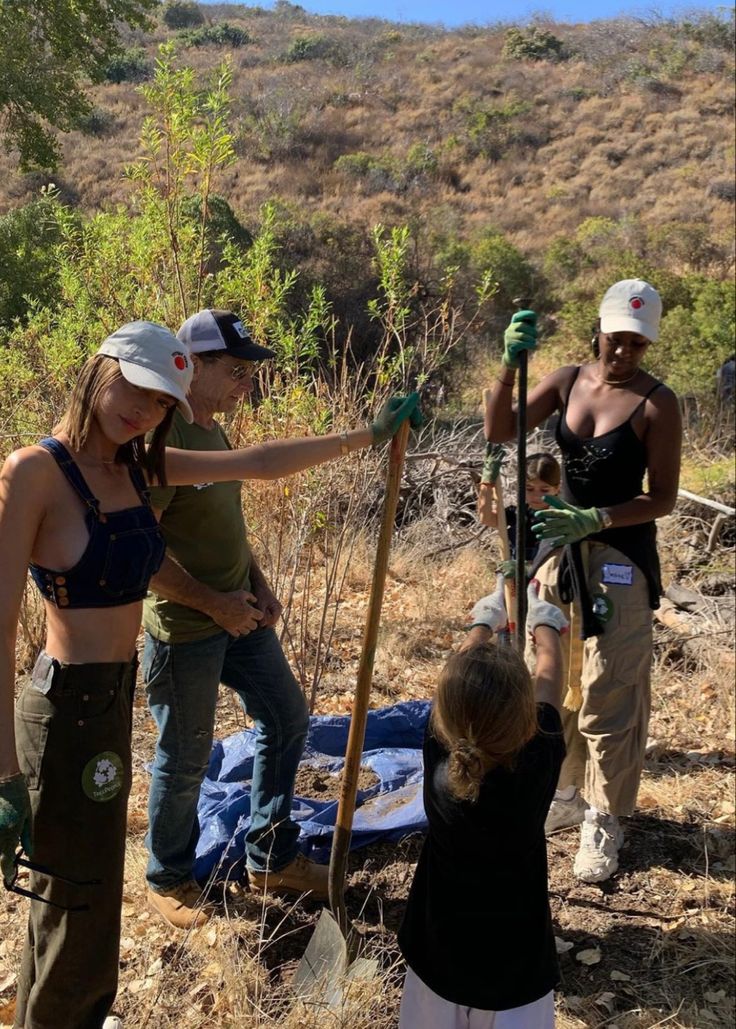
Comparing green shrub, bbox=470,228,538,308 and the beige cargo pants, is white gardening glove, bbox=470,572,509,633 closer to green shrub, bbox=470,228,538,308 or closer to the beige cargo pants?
the beige cargo pants

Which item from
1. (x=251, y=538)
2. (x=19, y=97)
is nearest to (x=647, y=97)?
(x=19, y=97)

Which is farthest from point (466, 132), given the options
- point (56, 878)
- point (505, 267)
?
point (56, 878)

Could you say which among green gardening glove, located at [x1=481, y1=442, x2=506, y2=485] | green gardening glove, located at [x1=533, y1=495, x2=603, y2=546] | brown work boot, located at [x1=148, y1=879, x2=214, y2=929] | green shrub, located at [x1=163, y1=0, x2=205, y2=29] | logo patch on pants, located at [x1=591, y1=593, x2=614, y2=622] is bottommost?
brown work boot, located at [x1=148, y1=879, x2=214, y2=929]

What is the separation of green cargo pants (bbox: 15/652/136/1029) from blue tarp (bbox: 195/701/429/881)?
903 mm

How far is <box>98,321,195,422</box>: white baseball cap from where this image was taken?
6.02ft

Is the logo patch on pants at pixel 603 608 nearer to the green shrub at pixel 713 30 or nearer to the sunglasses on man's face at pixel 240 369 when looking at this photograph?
the sunglasses on man's face at pixel 240 369

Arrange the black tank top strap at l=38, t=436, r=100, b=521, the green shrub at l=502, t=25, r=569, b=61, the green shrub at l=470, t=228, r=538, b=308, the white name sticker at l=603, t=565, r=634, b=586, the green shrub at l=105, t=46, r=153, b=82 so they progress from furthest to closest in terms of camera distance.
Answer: the green shrub at l=502, t=25, r=569, b=61 < the green shrub at l=105, t=46, r=153, b=82 < the green shrub at l=470, t=228, r=538, b=308 < the white name sticker at l=603, t=565, r=634, b=586 < the black tank top strap at l=38, t=436, r=100, b=521

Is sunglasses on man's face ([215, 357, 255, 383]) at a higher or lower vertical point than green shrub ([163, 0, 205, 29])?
lower

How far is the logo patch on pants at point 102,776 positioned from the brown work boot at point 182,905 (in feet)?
2.99

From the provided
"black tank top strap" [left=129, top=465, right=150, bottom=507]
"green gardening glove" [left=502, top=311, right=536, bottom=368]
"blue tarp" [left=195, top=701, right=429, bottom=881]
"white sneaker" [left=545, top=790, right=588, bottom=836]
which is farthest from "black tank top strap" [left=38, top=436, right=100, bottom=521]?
"white sneaker" [left=545, top=790, right=588, bottom=836]

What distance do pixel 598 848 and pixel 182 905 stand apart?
1409mm

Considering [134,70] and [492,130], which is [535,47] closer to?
[492,130]

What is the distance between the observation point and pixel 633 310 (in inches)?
111

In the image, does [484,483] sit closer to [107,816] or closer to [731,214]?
[107,816]
